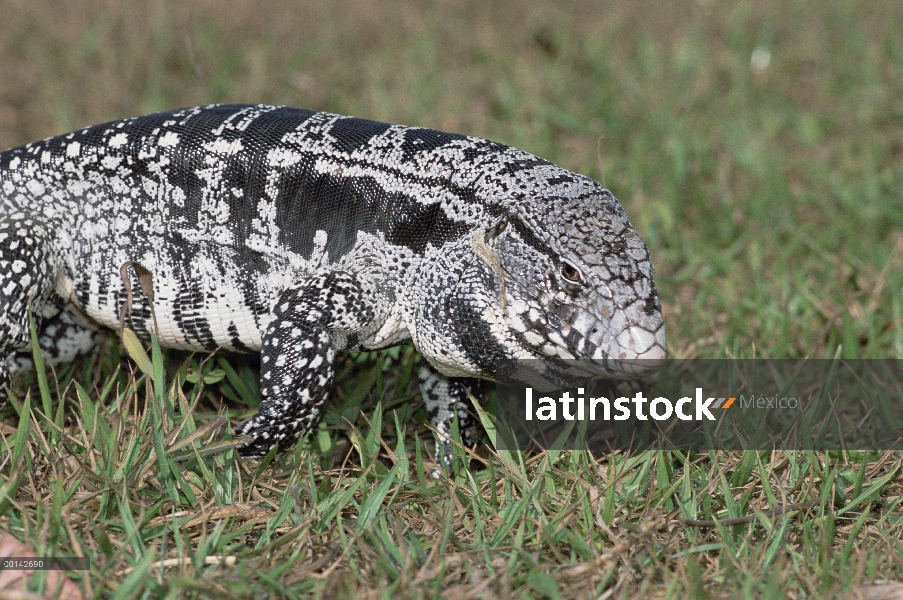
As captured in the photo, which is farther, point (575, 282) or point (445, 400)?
point (445, 400)

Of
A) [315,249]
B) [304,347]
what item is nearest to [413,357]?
[315,249]

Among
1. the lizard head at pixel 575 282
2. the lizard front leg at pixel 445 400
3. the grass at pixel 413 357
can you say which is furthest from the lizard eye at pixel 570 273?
the lizard front leg at pixel 445 400

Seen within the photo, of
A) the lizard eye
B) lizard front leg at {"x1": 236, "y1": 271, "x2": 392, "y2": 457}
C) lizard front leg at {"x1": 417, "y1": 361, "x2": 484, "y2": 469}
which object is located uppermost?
the lizard eye

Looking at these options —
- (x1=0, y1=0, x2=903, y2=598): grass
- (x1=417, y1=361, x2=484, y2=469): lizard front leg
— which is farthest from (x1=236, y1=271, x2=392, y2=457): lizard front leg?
(x1=417, y1=361, x2=484, y2=469): lizard front leg

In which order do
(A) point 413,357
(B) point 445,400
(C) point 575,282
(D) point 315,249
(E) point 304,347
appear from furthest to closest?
(A) point 413,357 < (B) point 445,400 < (D) point 315,249 < (E) point 304,347 < (C) point 575,282

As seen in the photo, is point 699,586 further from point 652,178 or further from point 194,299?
→ point 652,178

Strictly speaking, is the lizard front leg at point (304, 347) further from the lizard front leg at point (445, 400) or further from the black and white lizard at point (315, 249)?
the lizard front leg at point (445, 400)

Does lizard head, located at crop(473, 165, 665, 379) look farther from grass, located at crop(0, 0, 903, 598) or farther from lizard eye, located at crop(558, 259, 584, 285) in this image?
grass, located at crop(0, 0, 903, 598)

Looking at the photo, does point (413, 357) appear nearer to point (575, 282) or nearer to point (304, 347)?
point (304, 347)
